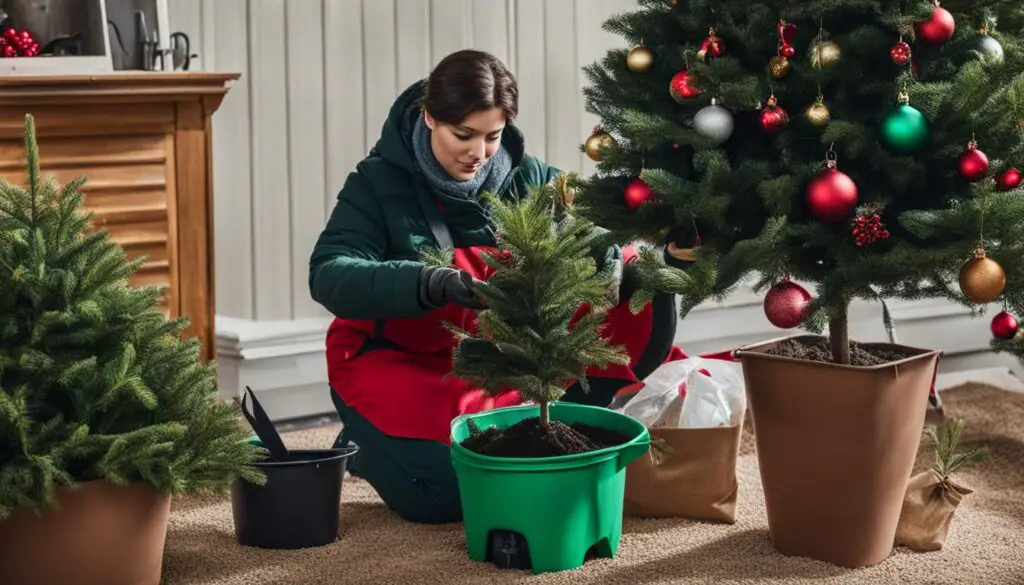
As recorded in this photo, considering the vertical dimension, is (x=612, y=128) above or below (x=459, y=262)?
above

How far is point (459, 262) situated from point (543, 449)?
1.68 ft

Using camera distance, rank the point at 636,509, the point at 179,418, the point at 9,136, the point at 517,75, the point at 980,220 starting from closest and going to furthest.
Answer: the point at 980,220
the point at 179,418
the point at 636,509
the point at 9,136
the point at 517,75

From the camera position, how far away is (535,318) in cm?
220

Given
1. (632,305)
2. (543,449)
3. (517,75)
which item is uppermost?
(517,75)

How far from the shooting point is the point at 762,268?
208 cm

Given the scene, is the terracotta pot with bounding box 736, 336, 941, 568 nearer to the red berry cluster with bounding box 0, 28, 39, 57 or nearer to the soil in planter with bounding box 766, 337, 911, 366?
the soil in planter with bounding box 766, 337, 911, 366

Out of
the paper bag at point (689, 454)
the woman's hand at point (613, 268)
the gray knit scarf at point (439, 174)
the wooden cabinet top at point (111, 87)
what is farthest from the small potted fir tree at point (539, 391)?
the wooden cabinet top at point (111, 87)

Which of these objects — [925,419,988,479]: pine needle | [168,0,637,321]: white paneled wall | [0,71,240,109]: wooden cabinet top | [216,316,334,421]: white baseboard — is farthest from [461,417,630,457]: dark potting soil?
[168,0,637,321]: white paneled wall

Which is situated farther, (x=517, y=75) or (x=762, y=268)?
(x=517, y=75)

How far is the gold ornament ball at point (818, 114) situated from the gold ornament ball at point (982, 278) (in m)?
0.29

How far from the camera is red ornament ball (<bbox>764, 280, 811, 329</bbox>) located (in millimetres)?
2088

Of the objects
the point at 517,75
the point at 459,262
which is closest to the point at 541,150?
the point at 517,75

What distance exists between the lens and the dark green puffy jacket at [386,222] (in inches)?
96.3

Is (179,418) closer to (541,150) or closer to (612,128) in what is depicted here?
(612,128)
